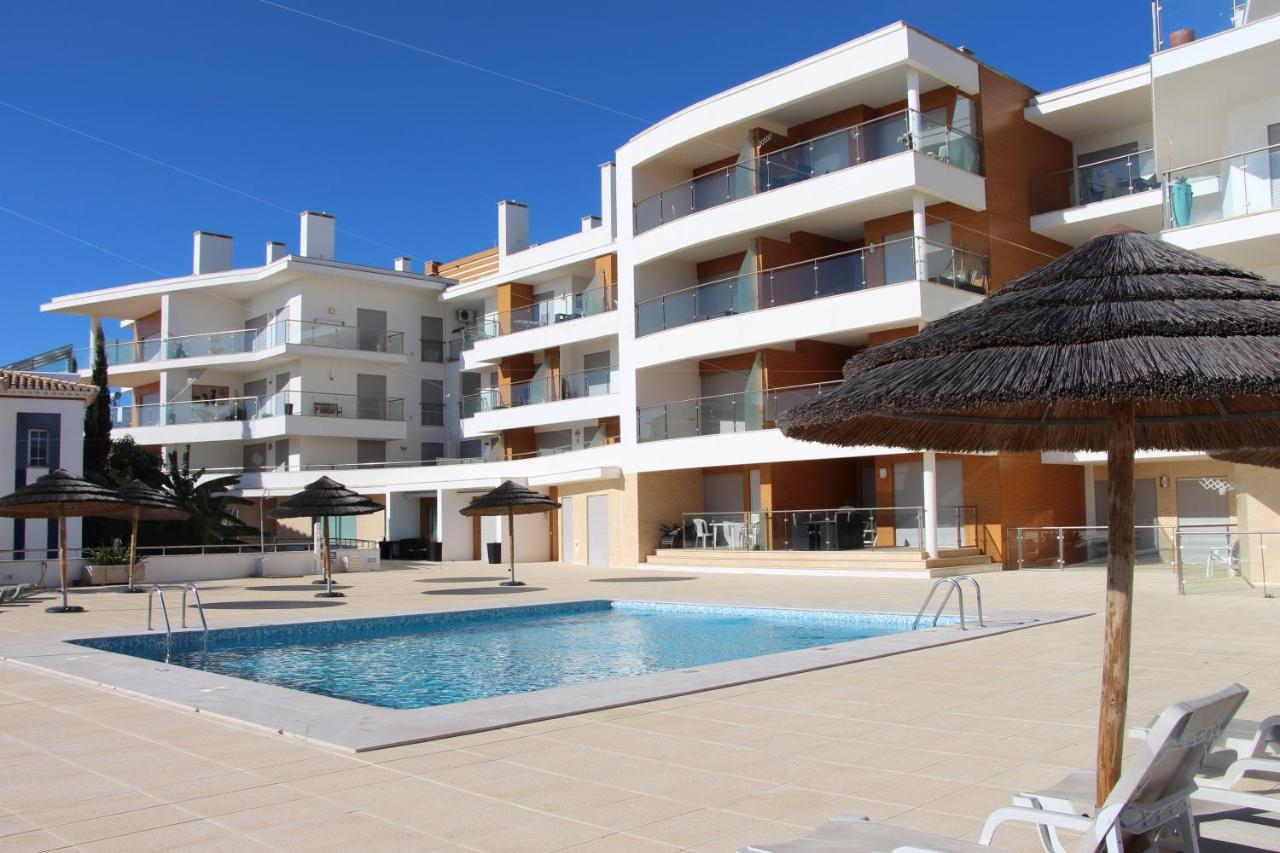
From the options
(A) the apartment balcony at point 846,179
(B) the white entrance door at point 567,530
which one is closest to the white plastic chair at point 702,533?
(B) the white entrance door at point 567,530

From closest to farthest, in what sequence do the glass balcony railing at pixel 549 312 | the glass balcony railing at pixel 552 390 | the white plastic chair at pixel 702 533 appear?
the white plastic chair at pixel 702 533, the glass balcony railing at pixel 552 390, the glass balcony railing at pixel 549 312

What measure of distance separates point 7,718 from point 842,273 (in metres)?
21.3

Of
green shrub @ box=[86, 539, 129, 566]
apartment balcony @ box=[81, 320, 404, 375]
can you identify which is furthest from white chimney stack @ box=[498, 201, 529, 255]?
green shrub @ box=[86, 539, 129, 566]

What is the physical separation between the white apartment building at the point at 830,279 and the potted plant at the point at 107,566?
12220 mm

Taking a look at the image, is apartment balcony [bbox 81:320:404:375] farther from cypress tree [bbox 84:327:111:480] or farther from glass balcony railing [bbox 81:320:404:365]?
cypress tree [bbox 84:327:111:480]

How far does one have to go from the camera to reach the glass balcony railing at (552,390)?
3416 centimetres

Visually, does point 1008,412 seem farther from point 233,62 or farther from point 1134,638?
point 233,62

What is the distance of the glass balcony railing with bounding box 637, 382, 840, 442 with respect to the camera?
1048 inches

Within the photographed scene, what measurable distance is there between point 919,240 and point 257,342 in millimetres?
27769

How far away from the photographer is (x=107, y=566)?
26281mm

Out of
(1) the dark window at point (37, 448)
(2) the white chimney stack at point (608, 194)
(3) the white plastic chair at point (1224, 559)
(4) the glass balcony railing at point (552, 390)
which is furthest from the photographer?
(2) the white chimney stack at point (608, 194)

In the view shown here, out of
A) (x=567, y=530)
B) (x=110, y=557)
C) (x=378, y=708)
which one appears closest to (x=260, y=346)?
(x=567, y=530)

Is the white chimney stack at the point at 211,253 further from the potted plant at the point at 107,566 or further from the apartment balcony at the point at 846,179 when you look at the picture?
the apartment balcony at the point at 846,179

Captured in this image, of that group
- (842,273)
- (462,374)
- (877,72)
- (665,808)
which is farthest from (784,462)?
(665,808)
